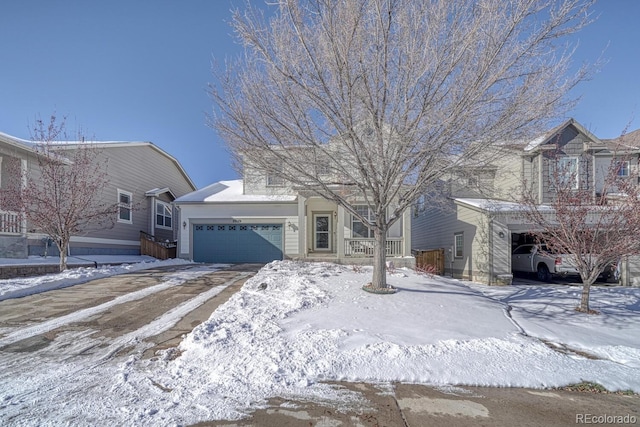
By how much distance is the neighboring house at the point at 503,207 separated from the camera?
467 inches

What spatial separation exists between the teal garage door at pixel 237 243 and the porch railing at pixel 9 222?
6.65 meters

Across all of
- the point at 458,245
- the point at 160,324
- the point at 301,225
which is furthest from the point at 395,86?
the point at 458,245

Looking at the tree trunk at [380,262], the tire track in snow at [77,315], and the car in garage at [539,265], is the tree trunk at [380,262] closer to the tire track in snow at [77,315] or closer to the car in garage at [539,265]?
the tire track in snow at [77,315]

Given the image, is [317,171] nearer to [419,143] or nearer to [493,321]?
[419,143]

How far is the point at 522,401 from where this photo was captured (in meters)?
3.25

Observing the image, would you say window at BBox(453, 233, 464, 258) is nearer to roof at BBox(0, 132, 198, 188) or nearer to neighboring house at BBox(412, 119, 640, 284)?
neighboring house at BBox(412, 119, 640, 284)

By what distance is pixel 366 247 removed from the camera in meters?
13.5

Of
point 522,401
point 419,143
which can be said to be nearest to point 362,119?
point 419,143

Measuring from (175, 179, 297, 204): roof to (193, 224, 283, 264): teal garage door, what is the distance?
4.15ft

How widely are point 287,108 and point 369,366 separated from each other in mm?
4695

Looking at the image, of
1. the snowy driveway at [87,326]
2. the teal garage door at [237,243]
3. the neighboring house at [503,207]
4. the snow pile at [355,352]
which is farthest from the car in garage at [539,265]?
the snowy driveway at [87,326]

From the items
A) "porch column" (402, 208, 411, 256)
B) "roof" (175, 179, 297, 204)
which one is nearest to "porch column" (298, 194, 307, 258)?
"roof" (175, 179, 297, 204)

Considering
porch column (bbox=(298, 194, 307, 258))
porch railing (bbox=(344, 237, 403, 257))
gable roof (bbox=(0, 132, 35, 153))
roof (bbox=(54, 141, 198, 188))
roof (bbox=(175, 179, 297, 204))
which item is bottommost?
porch railing (bbox=(344, 237, 403, 257))

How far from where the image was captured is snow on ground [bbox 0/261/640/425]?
9.87 feet
